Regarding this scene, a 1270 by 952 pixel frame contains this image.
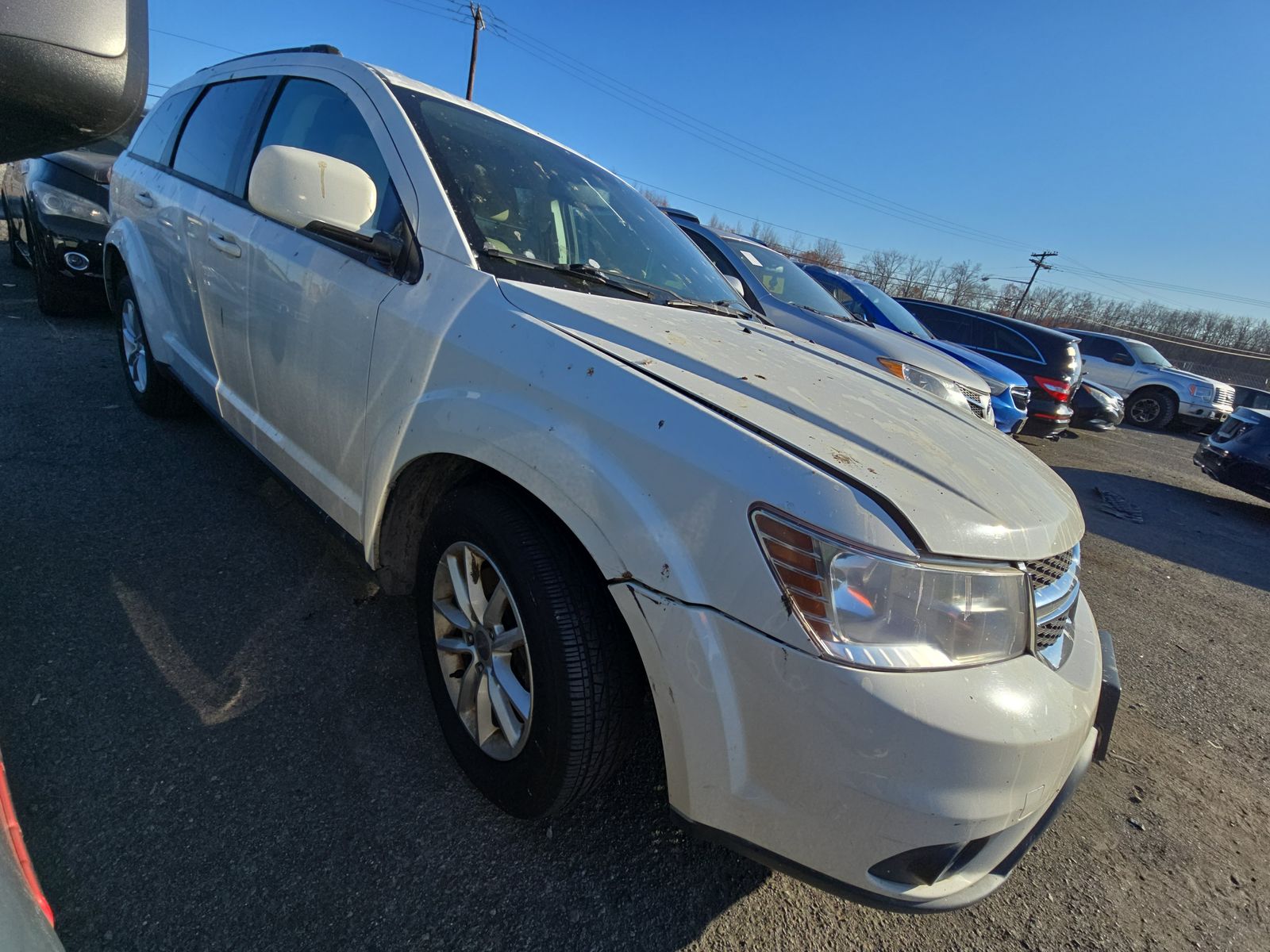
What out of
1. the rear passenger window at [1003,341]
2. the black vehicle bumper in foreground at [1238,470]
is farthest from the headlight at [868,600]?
the rear passenger window at [1003,341]

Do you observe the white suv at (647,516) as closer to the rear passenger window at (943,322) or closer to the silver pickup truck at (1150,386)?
the rear passenger window at (943,322)

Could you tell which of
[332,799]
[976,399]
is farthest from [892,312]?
[332,799]

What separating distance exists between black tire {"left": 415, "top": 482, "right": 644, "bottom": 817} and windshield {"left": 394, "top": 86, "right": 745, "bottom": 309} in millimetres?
725

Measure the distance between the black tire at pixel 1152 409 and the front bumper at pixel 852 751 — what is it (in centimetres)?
1574

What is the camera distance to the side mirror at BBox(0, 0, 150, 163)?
84 centimetres

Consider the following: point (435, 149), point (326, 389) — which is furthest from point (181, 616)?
point (435, 149)

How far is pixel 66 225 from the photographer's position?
17.4 ft

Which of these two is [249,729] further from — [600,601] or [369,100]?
[369,100]

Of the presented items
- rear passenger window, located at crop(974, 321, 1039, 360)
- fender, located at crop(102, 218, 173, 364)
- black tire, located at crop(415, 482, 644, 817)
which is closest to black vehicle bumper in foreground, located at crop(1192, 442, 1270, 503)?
A: rear passenger window, located at crop(974, 321, 1039, 360)

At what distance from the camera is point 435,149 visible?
198 centimetres

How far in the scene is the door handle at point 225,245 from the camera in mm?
2469

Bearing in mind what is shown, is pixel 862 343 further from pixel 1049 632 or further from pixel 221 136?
pixel 221 136

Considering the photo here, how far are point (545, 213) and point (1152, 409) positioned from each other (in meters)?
15.9

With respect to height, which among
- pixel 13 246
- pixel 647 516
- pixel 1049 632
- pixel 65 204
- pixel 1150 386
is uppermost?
pixel 647 516
